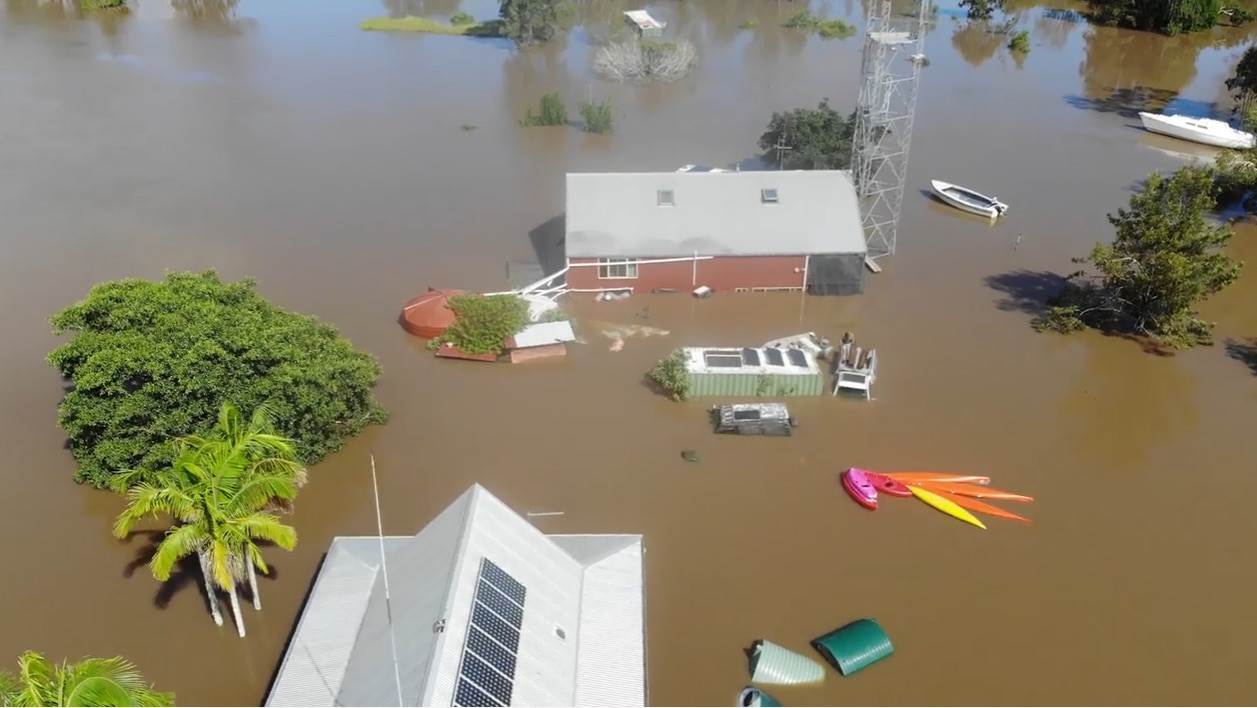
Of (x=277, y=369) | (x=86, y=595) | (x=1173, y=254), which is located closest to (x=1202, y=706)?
(x=1173, y=254)

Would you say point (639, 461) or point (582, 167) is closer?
point (639, 461)

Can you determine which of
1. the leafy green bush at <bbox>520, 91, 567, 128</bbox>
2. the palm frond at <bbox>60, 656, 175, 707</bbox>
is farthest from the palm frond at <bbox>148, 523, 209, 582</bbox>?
the leafy green bush at <bbox>520, 91, 567, 128</bbox>

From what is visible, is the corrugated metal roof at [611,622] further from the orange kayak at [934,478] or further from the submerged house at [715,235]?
the submerged house at [715,235]

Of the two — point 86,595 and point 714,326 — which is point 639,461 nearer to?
point 714,326

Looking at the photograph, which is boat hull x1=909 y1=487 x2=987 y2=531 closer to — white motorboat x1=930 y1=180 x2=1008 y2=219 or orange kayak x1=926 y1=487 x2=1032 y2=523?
orange kayak x1=926 y1=487 x2=1032 y2=523

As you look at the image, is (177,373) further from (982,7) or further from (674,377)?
(982,7)

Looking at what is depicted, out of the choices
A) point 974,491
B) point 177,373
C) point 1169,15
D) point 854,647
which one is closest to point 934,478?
point 974,491

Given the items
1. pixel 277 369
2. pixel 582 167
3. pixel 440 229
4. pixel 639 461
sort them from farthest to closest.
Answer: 1. pixel 582 167
2. pixel 440 229
3. pixel 639 461
4. pixel 277 369

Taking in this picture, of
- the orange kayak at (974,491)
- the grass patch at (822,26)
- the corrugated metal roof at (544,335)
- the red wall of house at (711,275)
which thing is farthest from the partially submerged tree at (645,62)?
the orange kayak at (974,491)
